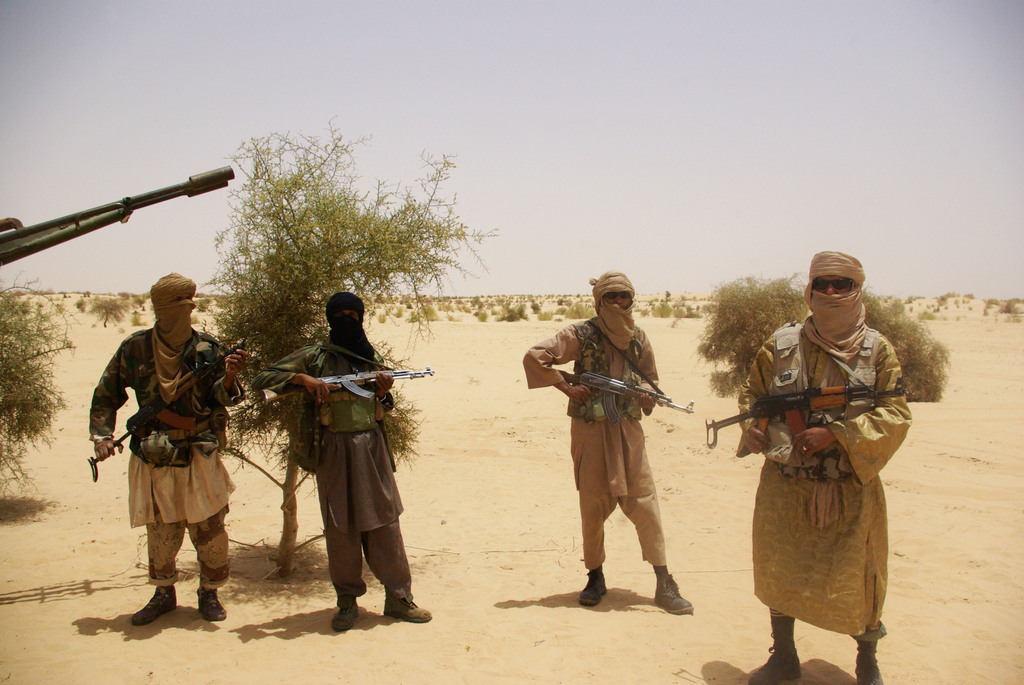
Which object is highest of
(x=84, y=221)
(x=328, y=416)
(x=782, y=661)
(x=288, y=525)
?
(x=84, y=221)

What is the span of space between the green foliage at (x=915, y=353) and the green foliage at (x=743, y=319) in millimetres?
1768

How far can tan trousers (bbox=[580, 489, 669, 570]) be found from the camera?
193 inches

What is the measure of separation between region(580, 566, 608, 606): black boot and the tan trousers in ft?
0.28

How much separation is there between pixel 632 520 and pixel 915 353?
538 inches

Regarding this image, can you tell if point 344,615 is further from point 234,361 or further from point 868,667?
point 868,667

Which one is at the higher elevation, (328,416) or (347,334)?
(347,334)

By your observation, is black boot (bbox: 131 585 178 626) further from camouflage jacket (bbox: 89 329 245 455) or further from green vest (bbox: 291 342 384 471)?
green vest (bbox: 291 342 384 471)

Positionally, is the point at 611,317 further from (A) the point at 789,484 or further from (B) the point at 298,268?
(B) the point at 298,268

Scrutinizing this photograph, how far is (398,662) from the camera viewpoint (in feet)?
13.3

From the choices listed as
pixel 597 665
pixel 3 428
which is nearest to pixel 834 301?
pixel 597 665

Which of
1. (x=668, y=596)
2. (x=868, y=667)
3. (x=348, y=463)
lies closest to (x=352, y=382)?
(x=348, y=463)

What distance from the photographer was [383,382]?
15.2 feet

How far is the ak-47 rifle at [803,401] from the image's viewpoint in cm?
358

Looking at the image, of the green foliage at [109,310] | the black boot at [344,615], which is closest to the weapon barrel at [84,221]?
the black boot at [344,615]
